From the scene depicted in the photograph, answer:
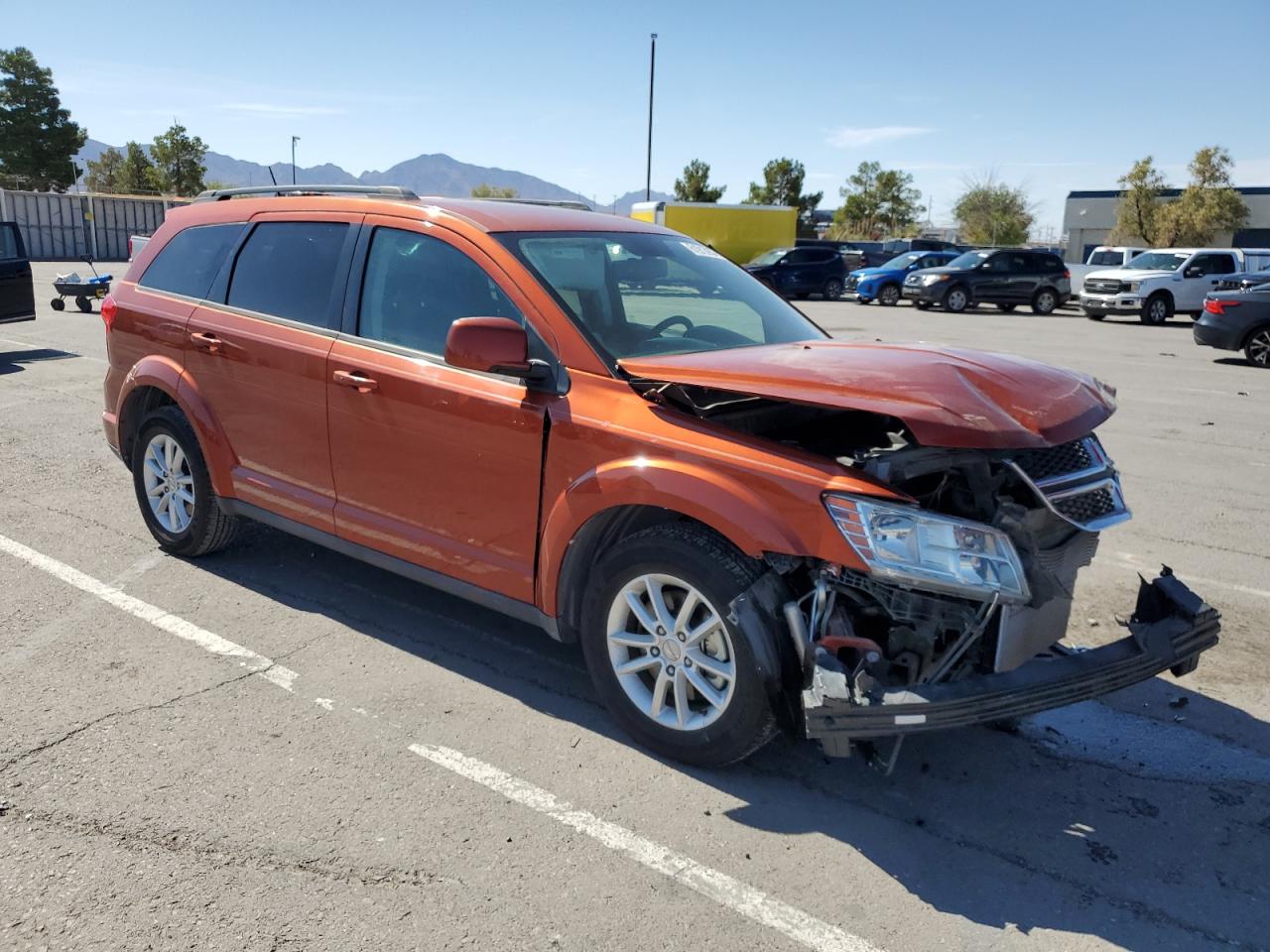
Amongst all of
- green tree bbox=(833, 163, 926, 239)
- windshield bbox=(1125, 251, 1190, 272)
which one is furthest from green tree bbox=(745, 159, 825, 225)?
windshield bbox=(1125, 251, 1190, 272)

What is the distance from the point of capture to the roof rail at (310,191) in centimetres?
468

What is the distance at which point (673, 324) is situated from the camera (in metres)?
4.26

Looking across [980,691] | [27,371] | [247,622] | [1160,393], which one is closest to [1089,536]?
[980,691]

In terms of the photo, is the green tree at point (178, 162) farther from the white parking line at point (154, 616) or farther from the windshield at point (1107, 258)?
the white parking line at point (154, 616)

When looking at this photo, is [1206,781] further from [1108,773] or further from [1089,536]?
[1089,536]

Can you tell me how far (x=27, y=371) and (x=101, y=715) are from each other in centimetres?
1010

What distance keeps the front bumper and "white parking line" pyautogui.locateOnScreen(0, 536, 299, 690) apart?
1022 inches

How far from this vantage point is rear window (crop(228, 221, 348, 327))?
462 cm

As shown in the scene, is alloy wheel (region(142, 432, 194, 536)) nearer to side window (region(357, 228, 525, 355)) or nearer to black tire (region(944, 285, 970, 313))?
side window (region(357, 228, 525, 355))

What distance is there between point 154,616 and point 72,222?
49356 millimetres

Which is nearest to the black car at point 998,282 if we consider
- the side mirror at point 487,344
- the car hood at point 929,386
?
the car hood at point 929,386

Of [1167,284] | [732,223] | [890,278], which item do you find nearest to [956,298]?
[890,278]

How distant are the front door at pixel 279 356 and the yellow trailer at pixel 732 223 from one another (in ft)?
105

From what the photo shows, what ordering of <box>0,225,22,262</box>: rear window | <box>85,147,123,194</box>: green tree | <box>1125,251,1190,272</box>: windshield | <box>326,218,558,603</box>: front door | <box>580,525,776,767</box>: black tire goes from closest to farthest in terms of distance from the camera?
<box>580,525,776,767</box>: black tire
<box>326,218,558,603</box>: front door
<box>0,225,22,262</box>: rear window
<box>1125,251,1190,272</box>: windshield
<box>85,147,123,194</box>: green tree
